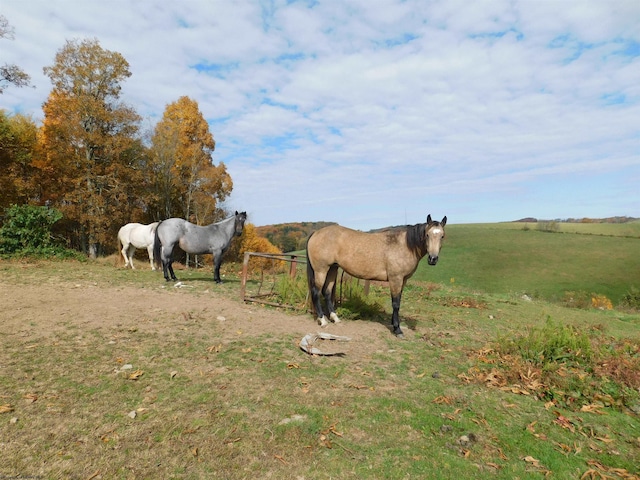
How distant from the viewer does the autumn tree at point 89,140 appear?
18203mm

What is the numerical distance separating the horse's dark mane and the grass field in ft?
6.21

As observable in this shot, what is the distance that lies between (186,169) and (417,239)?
23432mm

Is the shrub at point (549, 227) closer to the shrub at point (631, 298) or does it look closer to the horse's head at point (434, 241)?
the shrub at point (631, 298)

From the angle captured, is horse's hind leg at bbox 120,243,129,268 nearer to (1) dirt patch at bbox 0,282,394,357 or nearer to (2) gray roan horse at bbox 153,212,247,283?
(2) gray roan horse at bbox 153,212,247,283

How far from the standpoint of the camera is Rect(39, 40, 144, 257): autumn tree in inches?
717

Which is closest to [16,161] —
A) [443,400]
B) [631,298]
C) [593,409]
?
[443,400]

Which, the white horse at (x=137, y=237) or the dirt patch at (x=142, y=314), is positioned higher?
the white horse at (x=137, y=237)

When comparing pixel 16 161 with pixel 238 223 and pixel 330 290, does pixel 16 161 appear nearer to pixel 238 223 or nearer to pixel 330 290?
pixel 238 223

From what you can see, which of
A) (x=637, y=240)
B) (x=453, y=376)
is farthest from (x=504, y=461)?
(x=637, y=240)

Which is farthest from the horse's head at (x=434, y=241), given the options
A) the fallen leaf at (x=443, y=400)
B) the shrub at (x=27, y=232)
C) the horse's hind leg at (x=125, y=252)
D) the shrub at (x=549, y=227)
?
the shrub at (x=549, y=227)

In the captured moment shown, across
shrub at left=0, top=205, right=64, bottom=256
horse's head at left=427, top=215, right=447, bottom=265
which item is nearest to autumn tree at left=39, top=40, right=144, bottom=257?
shrub at left=0, top=205, right=64, bottom=256

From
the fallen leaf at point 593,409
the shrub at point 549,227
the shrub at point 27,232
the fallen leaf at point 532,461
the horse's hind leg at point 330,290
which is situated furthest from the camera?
the shrub at point 549,227

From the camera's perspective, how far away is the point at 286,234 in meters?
67.8

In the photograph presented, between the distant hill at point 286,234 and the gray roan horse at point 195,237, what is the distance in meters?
41.5
